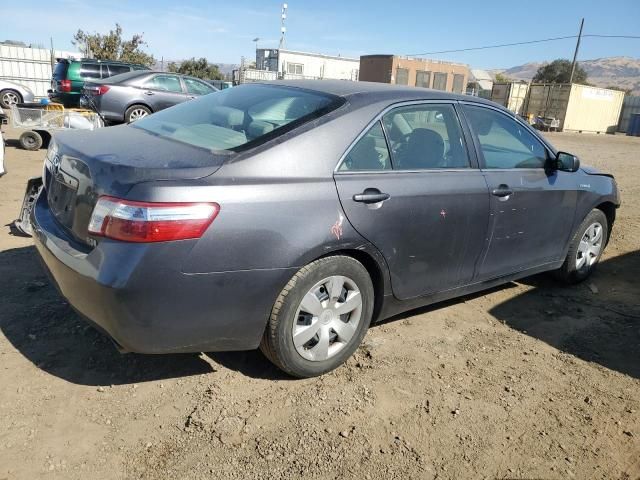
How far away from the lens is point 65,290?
2.68m

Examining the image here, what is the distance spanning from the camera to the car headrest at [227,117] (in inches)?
124

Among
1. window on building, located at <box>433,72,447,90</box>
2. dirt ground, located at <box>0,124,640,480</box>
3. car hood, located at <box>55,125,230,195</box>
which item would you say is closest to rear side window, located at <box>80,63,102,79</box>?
dirt ground, located at <box>0,124,640,480</box>

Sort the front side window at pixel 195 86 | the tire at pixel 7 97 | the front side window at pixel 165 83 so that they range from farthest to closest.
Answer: the tire at pixel 7 97 < the front side window at pixel 195 86 < the front side window at pixel 165 83

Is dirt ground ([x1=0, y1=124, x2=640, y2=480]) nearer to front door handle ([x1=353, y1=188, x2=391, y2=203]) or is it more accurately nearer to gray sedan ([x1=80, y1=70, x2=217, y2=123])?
front door handle ([x1=353, y1=188, x2=391, y2=203])

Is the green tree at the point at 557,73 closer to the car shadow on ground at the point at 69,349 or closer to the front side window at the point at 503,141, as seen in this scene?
the front side window at the point at 503,141

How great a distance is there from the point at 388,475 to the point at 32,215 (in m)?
2.46

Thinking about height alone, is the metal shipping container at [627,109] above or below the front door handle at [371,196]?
above

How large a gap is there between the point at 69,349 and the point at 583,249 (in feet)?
14.0

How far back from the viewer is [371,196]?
293cm

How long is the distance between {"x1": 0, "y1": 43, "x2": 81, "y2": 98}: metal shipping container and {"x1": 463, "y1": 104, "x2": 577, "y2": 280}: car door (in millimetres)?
24662

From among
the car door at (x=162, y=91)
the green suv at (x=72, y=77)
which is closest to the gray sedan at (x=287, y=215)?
the car door at (x=162, y=91)

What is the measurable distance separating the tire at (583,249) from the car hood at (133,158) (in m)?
3.40

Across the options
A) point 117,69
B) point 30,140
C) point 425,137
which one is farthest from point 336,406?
point 117,69

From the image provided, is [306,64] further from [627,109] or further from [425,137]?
[425,137]
